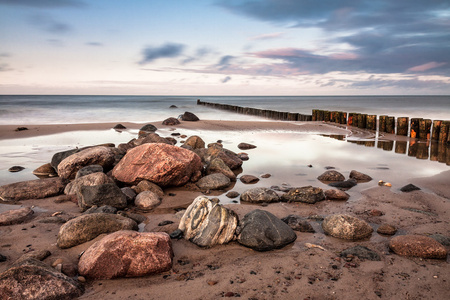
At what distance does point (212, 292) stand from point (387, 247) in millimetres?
2402

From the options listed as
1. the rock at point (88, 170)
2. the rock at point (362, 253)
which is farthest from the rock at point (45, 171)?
the rock at point (362, 253)

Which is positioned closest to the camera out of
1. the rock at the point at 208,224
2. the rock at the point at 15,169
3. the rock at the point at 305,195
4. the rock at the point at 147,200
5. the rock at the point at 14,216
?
the rock at the point at 208,224

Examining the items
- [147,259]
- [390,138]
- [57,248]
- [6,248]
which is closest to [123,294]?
[147,259]

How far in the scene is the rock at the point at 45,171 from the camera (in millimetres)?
7893

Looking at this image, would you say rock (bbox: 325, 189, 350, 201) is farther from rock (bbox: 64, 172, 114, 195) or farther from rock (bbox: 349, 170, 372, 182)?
rock (bbox: 64, 172, 114, 195)

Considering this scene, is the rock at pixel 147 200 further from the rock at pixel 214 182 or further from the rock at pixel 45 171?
the rock at pixel 45 171

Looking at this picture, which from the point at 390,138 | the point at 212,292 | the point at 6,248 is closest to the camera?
the point at 212,292

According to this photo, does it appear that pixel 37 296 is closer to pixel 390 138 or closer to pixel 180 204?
pixel 180 204

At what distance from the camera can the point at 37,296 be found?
283cm

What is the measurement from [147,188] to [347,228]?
379cm

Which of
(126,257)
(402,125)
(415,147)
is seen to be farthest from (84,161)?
(402,125)

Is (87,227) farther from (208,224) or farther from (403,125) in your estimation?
(403,125)

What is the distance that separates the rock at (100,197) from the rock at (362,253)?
374 centimetres

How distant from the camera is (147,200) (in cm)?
579
